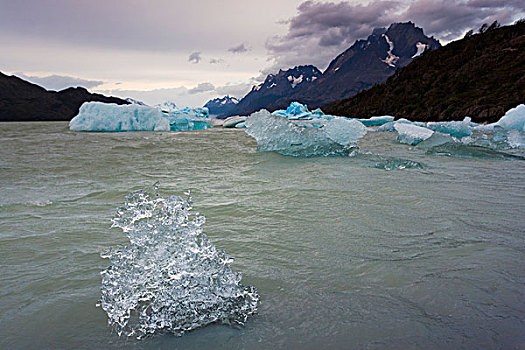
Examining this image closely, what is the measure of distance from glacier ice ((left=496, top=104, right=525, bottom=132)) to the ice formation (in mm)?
15021

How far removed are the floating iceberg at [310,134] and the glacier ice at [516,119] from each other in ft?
30.2

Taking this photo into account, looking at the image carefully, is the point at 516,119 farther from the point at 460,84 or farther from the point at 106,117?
the point at 460,84

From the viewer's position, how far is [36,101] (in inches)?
3538

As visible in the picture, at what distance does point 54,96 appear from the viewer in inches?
3733

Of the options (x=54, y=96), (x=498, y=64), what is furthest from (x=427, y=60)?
(x=54, y=96)

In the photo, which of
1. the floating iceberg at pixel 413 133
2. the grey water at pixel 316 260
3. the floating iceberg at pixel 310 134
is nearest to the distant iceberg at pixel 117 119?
the floating iceberg at pixel 310 134

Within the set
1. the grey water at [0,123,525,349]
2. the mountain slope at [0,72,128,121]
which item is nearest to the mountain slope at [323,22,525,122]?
the grey water at [0,123,525,349]

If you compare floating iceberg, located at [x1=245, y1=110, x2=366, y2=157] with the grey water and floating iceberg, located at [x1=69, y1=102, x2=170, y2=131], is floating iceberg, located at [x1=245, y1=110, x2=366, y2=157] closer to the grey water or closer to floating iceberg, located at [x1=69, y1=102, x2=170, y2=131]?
the grey water

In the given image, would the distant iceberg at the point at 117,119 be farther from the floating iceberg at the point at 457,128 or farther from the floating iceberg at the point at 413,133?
the floating iceberg at the point at 457,128

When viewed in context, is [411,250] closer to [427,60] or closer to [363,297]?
[363,297]

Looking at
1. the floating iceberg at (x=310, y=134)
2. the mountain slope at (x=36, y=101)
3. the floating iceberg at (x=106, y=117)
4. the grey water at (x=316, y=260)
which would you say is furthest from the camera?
the mountain slope at (x=36, y=101)

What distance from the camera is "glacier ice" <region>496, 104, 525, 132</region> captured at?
41.5ft

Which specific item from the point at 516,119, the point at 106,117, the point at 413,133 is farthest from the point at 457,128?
the point at 106,117

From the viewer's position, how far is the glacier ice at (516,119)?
1266 cm
